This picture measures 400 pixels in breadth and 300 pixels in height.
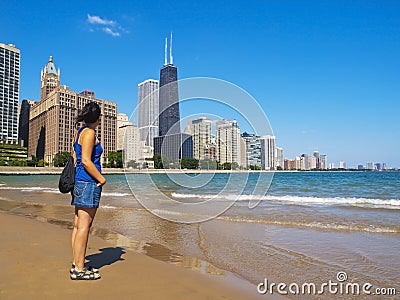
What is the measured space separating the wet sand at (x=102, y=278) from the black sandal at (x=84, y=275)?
62 millimetres

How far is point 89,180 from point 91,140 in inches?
19.0

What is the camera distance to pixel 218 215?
37.9 ft

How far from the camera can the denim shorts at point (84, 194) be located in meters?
3.78

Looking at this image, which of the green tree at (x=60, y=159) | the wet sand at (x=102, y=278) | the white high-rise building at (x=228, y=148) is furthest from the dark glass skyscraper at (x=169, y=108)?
the green tree at (x=60, y=159)

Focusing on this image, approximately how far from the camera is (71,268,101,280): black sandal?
12.4ft

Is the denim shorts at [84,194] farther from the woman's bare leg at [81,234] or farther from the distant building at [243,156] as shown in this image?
the distant building at [243,156]

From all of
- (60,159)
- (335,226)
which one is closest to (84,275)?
(335,226)

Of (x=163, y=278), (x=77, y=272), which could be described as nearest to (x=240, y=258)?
(x=163, y=278)

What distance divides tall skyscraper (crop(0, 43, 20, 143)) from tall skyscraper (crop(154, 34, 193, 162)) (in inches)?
6086

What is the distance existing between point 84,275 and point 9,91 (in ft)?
584

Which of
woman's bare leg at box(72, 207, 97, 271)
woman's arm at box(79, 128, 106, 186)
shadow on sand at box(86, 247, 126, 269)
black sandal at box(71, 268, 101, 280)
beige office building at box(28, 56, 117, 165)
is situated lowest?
shadow on sand at box(86, 247, 126, 269)

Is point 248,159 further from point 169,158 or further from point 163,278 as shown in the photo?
point 163,278

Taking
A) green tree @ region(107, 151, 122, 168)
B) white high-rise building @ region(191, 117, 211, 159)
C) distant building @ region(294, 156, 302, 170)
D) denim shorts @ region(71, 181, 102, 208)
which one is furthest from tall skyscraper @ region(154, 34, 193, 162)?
distant building @ region(294, 156, 302, 170)

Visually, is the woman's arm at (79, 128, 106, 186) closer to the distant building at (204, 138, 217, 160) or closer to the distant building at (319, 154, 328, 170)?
the distant building at (204, 138, 217, 160)
